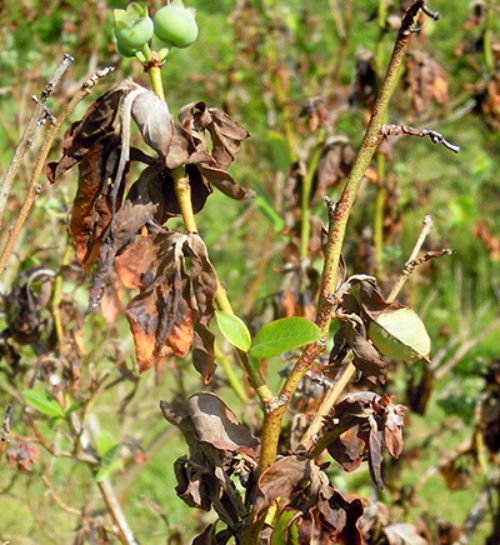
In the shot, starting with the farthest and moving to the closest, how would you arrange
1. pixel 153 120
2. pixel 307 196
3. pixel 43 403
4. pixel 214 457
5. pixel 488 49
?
1. pixel 488 49
2. pixel 307 196
3. pixel 43 403
4. pixel 214 457
5. pixel 153 120

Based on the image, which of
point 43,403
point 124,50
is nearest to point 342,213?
point 124,50

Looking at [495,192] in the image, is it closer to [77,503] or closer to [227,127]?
[77,503]

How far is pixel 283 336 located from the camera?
655 millimetres

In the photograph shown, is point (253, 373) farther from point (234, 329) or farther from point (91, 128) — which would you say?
point (91, 128)

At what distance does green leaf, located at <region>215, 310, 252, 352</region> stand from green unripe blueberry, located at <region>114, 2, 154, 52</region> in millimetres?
217

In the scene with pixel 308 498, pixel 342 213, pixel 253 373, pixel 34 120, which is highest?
pixel 34 120

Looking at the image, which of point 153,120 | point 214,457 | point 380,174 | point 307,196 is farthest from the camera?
point 380,174

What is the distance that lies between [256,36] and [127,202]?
7.48 ft

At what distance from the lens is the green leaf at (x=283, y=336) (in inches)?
24.8

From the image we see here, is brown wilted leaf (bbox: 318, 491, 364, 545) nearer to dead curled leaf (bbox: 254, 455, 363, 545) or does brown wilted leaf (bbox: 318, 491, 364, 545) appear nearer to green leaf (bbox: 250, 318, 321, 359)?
dead curled leaf (bbox: 254, 455, 363, 545)

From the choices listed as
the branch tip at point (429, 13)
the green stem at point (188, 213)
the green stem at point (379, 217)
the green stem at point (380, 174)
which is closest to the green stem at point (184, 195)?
the green stem at point (188, 213)

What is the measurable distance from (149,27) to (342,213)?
0.20 metres

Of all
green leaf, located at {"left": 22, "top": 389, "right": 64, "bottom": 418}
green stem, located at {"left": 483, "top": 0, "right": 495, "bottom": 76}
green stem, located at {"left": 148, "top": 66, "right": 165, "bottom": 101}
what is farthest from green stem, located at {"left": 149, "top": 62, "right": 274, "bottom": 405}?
green stem, located at {"left": 483, "top": 0, "right": 495, "bottom": 76}

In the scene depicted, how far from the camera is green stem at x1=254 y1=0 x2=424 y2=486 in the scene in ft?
2.04
